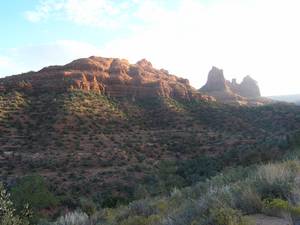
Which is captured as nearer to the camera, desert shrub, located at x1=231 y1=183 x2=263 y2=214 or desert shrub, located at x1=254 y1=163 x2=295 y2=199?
desert shrub, located at x1=231 y1=183 x2=263 y2=214

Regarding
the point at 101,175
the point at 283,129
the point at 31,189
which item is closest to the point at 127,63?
the point at 283,129

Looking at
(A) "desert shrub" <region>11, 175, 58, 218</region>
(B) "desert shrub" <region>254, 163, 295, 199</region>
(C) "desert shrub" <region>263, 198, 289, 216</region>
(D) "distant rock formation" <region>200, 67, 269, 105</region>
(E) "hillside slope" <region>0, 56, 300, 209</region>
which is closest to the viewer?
(C) "desert shrub" <region>263, 198, 289, 216</region>

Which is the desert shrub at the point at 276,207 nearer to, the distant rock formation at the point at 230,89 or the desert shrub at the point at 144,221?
the desert shrub at the point at 144,221

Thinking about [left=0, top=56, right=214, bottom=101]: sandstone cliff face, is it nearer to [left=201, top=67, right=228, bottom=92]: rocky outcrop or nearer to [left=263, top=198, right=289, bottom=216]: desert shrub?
[left=201, top=67, right=228, bottom=92]: rocky outcrop

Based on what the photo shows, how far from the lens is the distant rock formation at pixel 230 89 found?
98750mm

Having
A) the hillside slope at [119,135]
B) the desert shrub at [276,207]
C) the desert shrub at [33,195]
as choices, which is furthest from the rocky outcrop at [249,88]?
the desert shrub at [276,207]

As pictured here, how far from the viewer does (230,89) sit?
118438mm

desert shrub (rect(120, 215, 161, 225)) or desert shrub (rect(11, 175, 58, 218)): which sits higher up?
desert shrub (rect(120, 215, 161, 225))

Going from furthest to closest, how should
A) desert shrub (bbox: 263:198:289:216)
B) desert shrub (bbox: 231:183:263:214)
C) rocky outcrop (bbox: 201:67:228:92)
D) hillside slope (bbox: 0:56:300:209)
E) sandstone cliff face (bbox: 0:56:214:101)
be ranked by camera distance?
rocky outcrop (bbox: 201:67:228:92) < sandstone cliff face (bbox: 0:56:214:101) < hillside slope (bbox: 0:56:300:209) < desert shrub (bbox: 231:183:263:214) < desert shrub (bbox: 263:198:289:216)

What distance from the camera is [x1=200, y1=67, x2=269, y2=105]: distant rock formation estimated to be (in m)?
98.8

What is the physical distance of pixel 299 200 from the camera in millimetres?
6230

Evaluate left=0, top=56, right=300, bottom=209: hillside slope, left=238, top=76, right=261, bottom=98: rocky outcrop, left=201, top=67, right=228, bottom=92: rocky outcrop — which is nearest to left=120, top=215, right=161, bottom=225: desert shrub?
left=0, top=56, right=300, bottom=209: hillside slope

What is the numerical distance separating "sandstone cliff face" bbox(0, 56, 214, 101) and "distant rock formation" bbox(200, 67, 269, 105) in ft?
79.4

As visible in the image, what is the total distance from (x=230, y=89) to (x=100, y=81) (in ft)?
206
